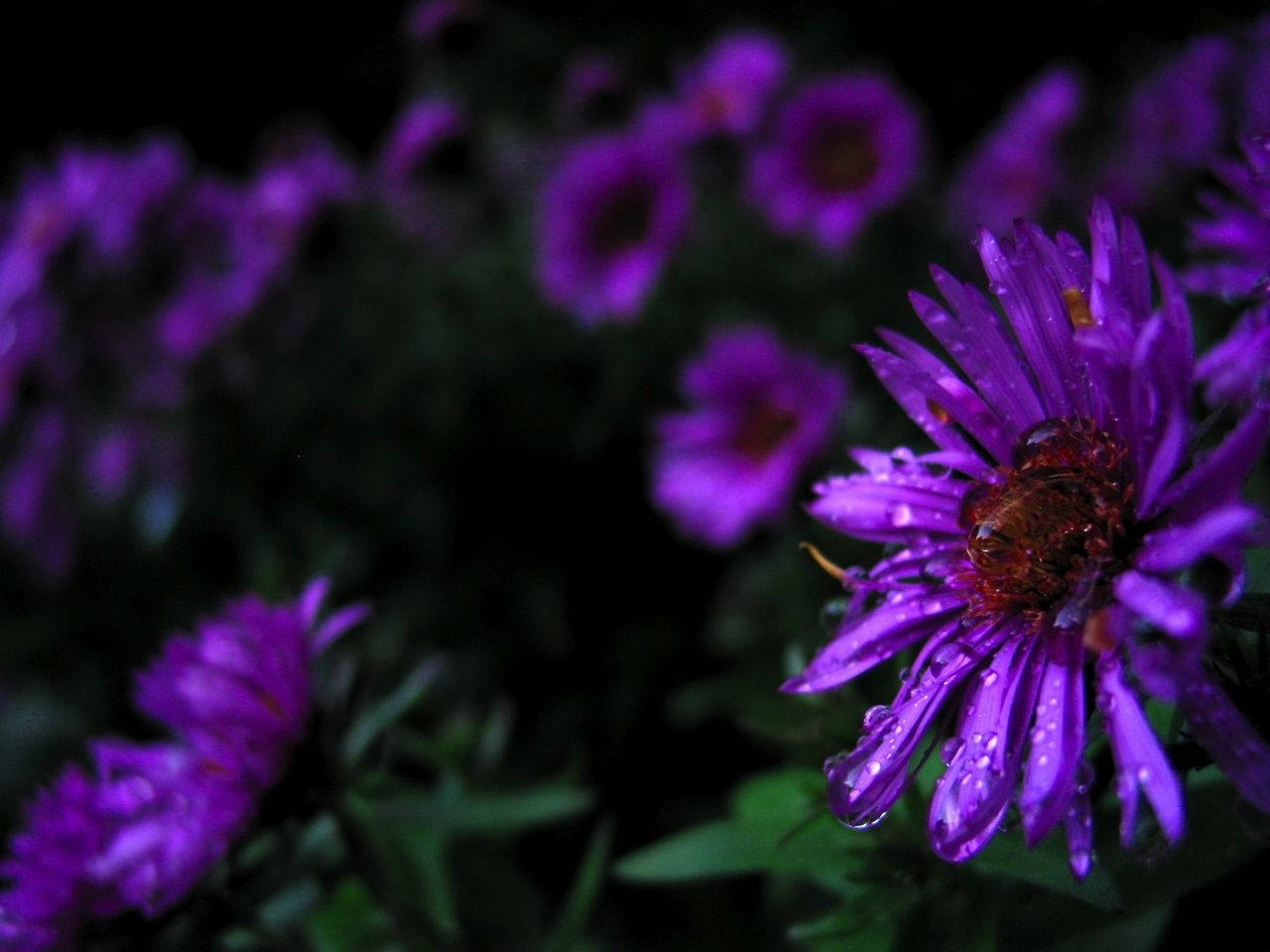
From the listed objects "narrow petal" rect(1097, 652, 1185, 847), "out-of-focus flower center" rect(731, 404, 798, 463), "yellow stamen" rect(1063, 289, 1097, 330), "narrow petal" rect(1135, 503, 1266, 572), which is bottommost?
"out-of-focus flower center" rect(731, 404, 798, 463)

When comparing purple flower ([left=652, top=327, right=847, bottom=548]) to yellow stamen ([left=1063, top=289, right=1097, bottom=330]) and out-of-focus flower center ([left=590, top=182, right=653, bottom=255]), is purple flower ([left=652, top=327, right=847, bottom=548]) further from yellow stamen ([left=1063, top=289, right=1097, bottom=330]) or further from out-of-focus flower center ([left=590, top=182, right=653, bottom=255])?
yellow stamen ([left=1063, top=289, right=1097, bottom=330])

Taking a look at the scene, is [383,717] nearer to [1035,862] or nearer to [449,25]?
[1035,862]

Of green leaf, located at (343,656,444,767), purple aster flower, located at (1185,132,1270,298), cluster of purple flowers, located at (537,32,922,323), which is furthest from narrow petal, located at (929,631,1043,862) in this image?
cluster of purple flowers, located at (537,32,922,323)

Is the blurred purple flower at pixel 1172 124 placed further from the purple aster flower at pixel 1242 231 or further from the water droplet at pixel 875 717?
the water droplet at pixel 875 717

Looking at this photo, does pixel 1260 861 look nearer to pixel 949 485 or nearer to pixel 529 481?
pixel 949 485

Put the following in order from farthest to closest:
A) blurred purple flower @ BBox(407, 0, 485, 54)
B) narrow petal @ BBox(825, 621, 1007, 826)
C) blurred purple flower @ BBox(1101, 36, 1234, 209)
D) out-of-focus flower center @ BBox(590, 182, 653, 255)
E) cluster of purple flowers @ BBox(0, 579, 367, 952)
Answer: blurred purple flower @ BBox(407, 0, 485, 54)
out-of-focus flower center @ BBox(590, 182, 653, 255)
blurred purple flower @ BBox(1101, 36, 1234, 209)
cluster of purple flowers @ BBox(0, 579, 367, 952)
narrow petal @ BBox(825, 621, 1007, 826)

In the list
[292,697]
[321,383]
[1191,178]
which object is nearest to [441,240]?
[321,383]

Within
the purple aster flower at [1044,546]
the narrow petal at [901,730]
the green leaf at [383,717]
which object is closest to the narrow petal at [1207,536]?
the purple aster flower at [1044,546]

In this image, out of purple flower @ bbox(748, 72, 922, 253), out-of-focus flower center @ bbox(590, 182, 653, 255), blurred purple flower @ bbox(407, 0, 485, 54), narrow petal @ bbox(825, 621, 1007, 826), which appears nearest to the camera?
narrow petal @ bbox(825, 621, 1007, 826)
